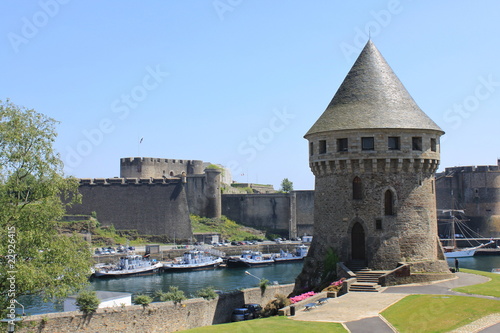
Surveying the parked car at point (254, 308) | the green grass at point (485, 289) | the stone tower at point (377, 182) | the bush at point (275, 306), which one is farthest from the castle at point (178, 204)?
the green grass at point (485, 289)

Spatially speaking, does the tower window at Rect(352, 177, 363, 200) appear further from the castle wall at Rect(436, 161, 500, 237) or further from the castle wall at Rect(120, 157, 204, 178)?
the castle wall at Rect(120, 157, 204, 178)

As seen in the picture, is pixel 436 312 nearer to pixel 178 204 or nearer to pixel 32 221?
pixel 32 221

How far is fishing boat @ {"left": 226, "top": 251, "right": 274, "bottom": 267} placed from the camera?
56.6 meters

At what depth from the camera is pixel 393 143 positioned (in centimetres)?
2438

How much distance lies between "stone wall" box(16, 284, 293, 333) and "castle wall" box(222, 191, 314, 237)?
52.2 metres

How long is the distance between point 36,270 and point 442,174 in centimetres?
7251

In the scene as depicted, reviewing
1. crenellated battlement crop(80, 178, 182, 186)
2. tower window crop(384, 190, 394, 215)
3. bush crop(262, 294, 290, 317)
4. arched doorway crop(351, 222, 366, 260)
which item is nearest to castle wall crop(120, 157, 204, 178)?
crenellated battlement crop(80, 178, 182, 186)

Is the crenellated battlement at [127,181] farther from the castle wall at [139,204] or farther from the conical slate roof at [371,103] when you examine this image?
the conical slate roof at [371,103]

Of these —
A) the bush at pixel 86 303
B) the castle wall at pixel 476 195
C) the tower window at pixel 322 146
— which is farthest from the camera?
the castle wall at pixel 476 195

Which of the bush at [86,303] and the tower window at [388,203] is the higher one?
the tower window at [388,203]

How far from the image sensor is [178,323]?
20.9 m

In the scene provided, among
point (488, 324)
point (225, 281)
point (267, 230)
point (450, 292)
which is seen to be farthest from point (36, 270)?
point (267, 230)

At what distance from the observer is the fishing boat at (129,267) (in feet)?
162

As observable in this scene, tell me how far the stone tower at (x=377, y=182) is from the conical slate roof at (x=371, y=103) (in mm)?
43
